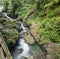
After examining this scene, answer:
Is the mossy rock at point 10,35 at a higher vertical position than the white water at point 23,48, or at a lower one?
higher

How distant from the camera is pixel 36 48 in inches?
645

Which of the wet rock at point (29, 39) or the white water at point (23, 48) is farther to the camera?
the wet rock at point (29, 39)

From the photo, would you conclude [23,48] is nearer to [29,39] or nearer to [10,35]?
[29,39]

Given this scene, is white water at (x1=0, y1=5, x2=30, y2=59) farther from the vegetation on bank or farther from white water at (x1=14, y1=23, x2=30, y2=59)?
the vegetation on bank

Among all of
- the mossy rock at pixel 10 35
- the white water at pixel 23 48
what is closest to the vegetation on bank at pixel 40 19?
the mossy rock at pixel 10 35

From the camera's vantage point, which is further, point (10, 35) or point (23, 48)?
point (10, 35)

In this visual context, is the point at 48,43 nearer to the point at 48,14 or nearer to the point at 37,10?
the point at 48,14

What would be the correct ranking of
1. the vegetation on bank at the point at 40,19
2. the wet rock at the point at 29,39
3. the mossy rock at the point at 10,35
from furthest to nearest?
1. the wet rock at the point at 29,39
2. the vegetation on bank at the point at 40,19
3. the mossy rock at the point at 10,35

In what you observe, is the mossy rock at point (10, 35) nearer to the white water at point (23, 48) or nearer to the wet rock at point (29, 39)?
the white water at point (23, 48)

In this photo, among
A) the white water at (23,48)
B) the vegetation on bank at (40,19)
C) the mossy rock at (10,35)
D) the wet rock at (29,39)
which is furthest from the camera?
the wet rock at (29,39)

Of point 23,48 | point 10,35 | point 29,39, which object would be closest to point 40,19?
point 29,39

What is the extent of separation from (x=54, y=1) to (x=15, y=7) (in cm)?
1169

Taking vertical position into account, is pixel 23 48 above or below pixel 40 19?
below

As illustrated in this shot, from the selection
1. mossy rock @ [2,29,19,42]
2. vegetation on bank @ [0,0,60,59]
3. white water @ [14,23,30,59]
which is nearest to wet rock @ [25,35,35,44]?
white water @ [14,23,30,59]
